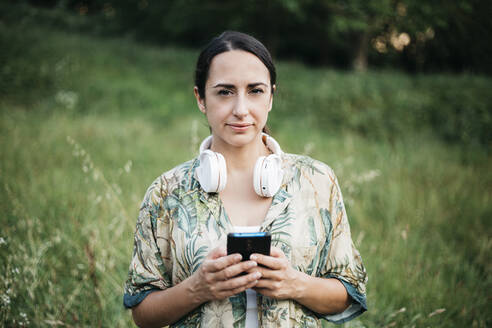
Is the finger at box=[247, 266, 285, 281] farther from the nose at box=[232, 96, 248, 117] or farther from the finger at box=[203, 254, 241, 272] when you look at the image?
the nose at box=[232, 96, 248, 117]

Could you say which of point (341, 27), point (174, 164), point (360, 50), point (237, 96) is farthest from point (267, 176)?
point (360, 50)

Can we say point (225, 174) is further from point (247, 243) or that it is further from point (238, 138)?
point (247, 243)

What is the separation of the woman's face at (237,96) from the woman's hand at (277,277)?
0.56m

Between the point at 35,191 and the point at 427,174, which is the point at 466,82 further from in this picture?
the point at 35,191

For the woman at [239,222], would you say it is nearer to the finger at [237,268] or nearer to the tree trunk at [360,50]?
the finger at [237,268]

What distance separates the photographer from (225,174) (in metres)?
1.57

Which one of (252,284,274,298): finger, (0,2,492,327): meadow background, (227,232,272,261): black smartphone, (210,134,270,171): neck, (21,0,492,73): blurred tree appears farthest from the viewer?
(21,0,492,73): blurred tree

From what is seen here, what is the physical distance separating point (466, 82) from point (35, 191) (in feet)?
32.4

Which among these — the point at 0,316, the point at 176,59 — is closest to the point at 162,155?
the point at 0,316

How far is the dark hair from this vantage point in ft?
5.26

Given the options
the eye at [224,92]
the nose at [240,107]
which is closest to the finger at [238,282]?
the nose at [240,107]

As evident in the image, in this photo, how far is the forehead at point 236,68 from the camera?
62.6 inches

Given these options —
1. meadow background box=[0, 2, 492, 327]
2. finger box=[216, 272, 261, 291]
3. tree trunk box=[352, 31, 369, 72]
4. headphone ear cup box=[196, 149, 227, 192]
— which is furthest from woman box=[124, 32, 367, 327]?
tree trunk box=[352, 31, 369, 72]

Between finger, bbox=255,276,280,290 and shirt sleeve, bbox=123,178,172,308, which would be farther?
shirt sleeve, bbox=123,178,172,308
